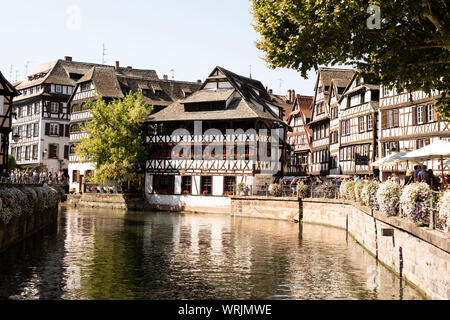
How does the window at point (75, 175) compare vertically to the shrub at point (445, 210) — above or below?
above

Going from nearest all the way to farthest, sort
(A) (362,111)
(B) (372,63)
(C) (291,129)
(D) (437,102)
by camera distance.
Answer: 1. (B) (372,63)
2. (D) (437,102)
3. (A) (362,111)
4. (C) (291,129)

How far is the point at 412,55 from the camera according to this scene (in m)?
15.8

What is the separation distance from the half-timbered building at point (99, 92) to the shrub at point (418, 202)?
4578 cm

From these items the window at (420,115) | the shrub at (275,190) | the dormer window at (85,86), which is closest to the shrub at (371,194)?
the window at (420,115)

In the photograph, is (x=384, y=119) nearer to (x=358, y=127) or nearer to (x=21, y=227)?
(x=358, y=127)

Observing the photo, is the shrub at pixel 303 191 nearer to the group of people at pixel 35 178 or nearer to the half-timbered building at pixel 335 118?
the half-timbered building at pixel 335 118

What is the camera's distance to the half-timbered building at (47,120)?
220 ft

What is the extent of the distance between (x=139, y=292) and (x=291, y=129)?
178 feet

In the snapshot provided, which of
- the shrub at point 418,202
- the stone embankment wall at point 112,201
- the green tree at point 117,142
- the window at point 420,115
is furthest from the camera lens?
the stone embankment wall at point 112,201

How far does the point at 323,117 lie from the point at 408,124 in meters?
16.8

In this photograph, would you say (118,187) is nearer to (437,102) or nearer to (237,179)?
(237,179)

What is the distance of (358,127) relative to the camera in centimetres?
4516

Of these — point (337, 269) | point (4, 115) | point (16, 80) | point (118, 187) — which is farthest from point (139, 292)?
point (16, 80)

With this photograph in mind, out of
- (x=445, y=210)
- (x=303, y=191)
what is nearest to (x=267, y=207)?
(x=303, y=191)
